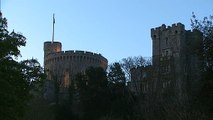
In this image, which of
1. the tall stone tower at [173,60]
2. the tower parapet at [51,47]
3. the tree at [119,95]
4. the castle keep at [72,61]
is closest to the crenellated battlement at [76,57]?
the castle keep at [72,61]

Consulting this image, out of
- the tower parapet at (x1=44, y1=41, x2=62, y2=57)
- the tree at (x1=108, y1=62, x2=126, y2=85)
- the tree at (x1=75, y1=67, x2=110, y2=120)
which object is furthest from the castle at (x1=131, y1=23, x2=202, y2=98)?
the tower parapet at (x1=44, y1=41, x2=62, y2=57)

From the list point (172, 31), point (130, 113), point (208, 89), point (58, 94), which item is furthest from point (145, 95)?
point (208, 89)

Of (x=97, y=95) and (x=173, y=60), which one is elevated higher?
(x=173, y=60)

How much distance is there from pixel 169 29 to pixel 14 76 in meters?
50.7

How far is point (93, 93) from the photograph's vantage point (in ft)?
189

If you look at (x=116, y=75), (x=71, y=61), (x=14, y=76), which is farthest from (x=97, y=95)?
(x=71, y=61)

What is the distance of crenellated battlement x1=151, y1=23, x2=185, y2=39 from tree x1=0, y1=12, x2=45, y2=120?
45782 millimetres

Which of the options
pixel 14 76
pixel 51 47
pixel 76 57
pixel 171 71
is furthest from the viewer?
pixel 51 47

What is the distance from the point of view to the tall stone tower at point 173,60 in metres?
59.3

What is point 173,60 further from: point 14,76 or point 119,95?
point 14,76

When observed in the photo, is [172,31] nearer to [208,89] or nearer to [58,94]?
[58,94]

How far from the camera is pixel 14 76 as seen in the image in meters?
30.0

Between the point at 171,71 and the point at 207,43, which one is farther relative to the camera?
the point at 171,71

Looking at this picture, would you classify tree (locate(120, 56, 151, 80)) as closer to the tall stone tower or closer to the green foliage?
the tall stone tower
